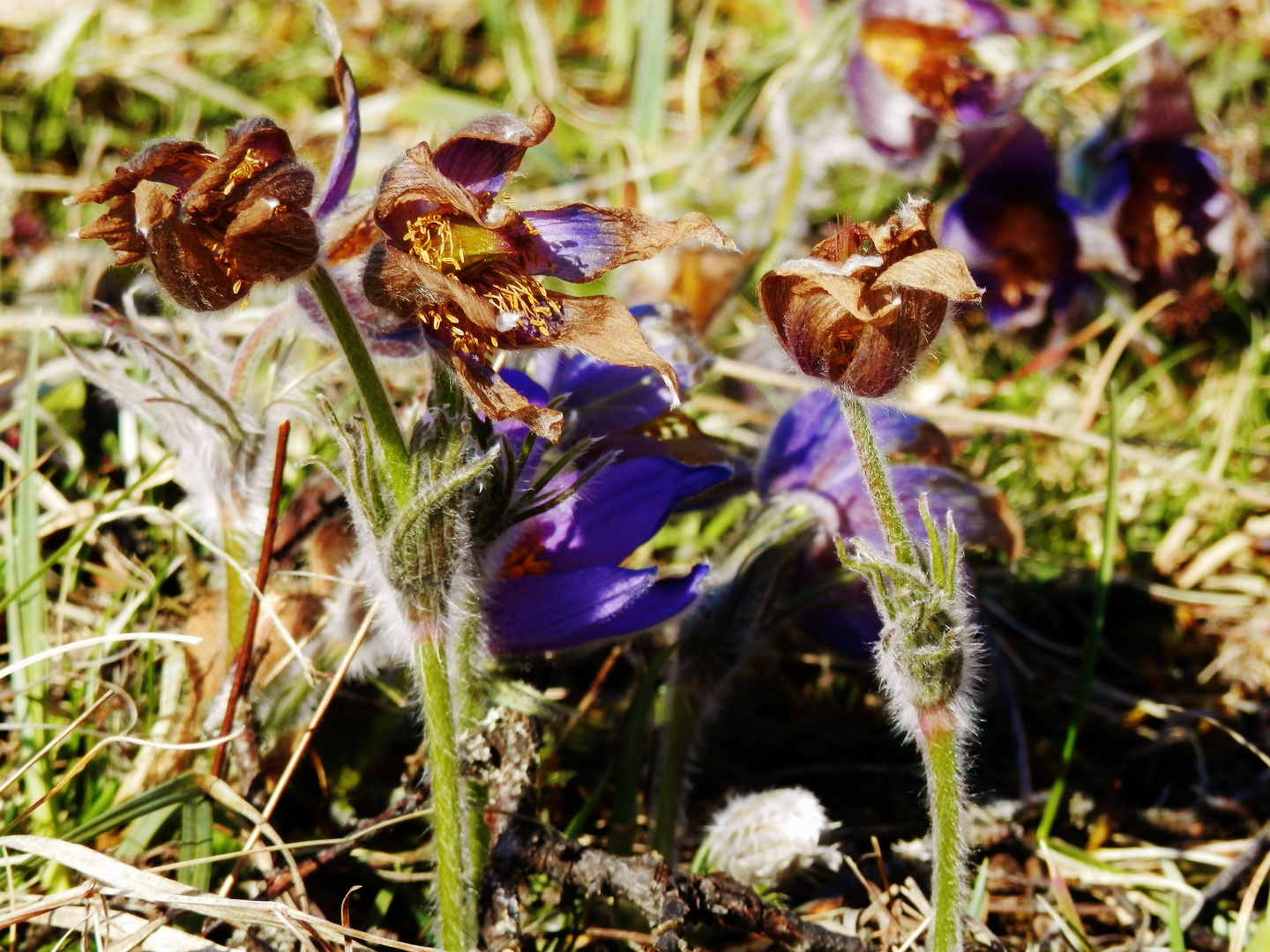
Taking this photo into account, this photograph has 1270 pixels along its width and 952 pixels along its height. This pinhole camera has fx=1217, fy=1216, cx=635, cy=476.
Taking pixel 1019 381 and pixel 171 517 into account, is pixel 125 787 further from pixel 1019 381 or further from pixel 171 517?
pixel 1019 381

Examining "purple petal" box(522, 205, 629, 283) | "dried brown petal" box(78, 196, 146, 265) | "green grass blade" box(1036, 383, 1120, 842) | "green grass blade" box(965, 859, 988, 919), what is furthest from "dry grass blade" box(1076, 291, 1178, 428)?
"dried brown petal" box(78, 196, 146, 265)

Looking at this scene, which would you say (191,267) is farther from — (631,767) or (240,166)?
(631,767)

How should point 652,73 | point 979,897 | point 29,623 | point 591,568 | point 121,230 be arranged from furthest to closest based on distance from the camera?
point 652,73, point 29,623, point 979,897, point 591,568, point 121,230

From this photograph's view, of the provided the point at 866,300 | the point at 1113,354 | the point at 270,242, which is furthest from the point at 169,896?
the point at 1113,354

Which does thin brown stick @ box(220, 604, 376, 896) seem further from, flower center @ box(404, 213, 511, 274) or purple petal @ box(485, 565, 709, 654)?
flower center @ box(404, 213, 511, 274)

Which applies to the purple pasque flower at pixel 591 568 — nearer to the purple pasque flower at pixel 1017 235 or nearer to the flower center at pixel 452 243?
the flower center at pixel 452 243

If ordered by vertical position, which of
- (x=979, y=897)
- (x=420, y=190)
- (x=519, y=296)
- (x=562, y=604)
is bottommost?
(x=979, y=897)

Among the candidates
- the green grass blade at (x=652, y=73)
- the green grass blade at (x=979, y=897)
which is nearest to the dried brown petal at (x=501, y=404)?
the green grass blade at (x=979, y=897)
